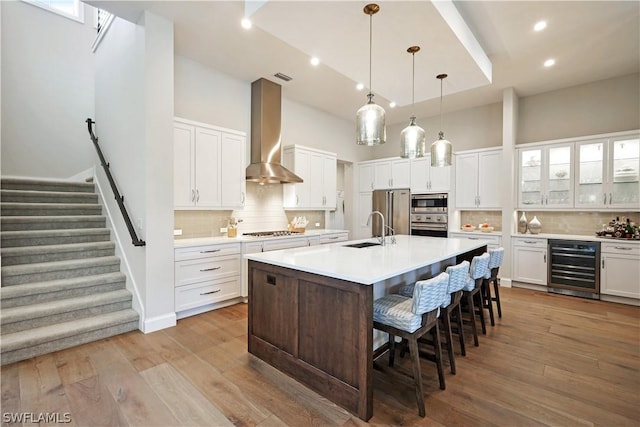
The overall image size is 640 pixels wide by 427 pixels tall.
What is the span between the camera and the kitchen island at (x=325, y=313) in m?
1.88

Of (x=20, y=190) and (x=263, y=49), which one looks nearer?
(x=263, y=49)

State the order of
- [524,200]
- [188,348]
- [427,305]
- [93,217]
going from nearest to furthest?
[427,305]
[188,348]
[93,217]
[524,200]

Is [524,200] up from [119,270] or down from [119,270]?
up

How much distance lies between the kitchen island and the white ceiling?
2.01m

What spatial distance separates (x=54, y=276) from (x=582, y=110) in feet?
25.9

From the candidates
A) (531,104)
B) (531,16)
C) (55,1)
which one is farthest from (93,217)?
(531,104)

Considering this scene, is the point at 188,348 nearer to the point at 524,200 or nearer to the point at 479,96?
the point at 524,200

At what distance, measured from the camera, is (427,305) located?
6.56 ft

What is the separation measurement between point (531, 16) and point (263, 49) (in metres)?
3.05

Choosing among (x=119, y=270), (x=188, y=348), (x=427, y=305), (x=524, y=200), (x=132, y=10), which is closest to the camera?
(x=427, y=305)

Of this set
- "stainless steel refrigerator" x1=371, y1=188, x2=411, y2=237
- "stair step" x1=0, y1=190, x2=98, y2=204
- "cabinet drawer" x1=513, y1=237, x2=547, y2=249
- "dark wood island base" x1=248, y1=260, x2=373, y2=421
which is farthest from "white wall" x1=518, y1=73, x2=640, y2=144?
"stair step" x1=0, y1=190, x2=98, y2=204

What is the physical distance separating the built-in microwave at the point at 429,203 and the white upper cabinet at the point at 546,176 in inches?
49.0

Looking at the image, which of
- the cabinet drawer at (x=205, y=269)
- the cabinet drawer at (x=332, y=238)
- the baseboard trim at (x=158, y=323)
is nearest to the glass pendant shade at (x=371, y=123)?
the cabinet drawer at (x=205, y=269)

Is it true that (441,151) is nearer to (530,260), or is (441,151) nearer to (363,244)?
(363,244)
